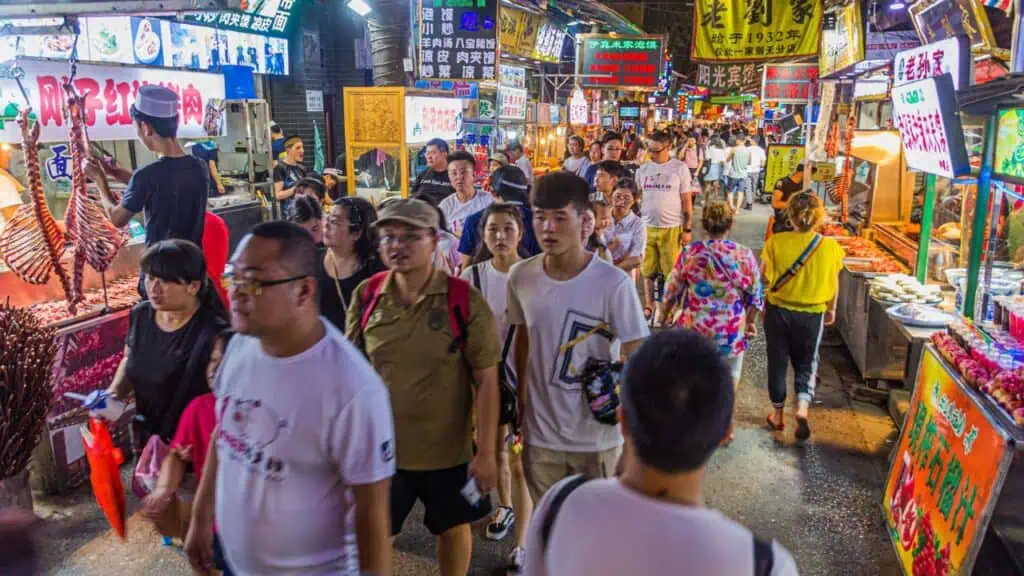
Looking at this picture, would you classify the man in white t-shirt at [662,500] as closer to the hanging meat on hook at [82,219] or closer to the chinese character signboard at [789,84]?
the hanging meat on hook at [82,219]

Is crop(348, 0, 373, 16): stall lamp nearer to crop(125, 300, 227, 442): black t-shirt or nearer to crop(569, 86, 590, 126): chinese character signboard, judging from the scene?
crop(125, 300, 227, 442): black t-shirt

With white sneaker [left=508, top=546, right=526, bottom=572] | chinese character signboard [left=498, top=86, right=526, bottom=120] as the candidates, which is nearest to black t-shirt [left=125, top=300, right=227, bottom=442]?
white sneaker [left=508, top=546, right=526, bottom=572]

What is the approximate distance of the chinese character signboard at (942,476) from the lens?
345 cm

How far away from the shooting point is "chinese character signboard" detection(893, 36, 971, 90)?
5391 millimetres

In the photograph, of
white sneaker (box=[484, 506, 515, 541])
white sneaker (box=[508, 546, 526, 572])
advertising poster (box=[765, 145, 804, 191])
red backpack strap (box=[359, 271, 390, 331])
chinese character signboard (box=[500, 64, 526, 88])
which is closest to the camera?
red backpack strap (box=[359, 271, 390, 331])

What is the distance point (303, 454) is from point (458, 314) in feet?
3.86

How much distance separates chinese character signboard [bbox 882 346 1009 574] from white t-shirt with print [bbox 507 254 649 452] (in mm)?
1592

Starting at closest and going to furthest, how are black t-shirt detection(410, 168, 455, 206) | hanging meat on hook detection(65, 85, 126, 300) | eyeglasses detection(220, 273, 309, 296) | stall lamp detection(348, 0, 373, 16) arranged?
eyeglasses detection(220, 273, 309, 296) → hanging meat on hook detection(65, 85, 126, 300) → black t-shirt detection(410, 168, 455, 206) → stall lamp detection(348, 0, 373, 16)

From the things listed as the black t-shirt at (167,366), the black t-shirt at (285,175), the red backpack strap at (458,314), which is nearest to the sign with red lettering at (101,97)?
the black t-shirt at (167,366)

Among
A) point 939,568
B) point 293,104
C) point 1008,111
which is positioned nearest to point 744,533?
point 939,568

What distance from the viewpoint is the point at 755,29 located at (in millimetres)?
10164

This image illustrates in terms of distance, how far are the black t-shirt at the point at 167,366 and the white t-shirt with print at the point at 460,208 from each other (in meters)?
3.29

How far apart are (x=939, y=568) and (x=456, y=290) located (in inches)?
103

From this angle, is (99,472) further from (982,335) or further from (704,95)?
(704,95)
